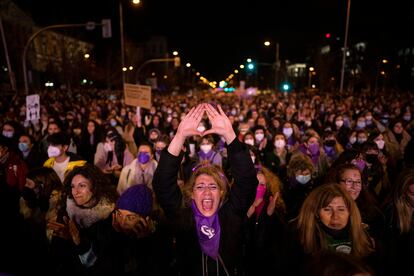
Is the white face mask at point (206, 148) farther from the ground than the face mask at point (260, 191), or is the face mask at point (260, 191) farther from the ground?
the white face mask at point (206, 148)

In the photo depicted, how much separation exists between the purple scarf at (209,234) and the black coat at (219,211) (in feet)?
0.14

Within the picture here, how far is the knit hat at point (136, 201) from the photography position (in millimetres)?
3104

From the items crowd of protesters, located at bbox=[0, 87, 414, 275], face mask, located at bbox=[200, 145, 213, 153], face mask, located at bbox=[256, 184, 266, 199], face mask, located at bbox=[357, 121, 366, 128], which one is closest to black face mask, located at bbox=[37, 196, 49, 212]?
crowd of protesters, located at bbox=[0, 87, 414, 275]

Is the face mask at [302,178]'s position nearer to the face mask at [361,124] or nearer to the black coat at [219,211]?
the black coat at [219,211]

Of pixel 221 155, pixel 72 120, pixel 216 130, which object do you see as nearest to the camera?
pixel 216 130

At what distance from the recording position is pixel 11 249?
4652 millimetres

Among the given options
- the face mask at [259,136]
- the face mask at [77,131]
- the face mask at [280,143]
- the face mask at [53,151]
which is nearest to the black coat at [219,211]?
the face mask at [53,151]

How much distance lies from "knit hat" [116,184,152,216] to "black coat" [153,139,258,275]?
45 centimetres

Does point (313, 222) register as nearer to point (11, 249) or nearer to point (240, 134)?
point (11, 249)

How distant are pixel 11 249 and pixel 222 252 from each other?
349 centimetres

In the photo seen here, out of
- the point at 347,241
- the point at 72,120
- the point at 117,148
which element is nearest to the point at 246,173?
the point at 347,241

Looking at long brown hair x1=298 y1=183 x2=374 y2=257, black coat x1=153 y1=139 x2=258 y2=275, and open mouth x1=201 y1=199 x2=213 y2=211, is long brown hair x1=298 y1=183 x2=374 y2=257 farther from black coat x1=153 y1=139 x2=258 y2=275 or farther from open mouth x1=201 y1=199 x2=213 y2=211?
open mouth x1=201 y1=199 x2=213 y2=211

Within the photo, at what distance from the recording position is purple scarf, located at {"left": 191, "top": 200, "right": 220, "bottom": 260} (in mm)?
2617

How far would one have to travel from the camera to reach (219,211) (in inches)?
108
